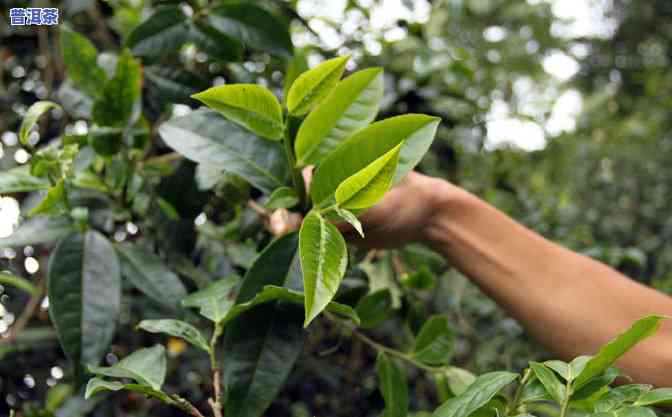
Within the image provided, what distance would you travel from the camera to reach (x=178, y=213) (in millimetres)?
949

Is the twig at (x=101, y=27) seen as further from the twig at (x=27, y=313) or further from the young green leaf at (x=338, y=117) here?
the young green leaf at (x=338, y=117)

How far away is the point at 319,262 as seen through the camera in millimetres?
509

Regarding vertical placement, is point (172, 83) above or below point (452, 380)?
above

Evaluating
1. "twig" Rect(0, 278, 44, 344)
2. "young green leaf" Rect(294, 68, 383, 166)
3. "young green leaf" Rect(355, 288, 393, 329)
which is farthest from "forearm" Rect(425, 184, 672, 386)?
"twig" Rect(0, 278, 44, 344)

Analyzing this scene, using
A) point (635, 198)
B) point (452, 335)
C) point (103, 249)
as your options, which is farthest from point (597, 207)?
point (103, 249)

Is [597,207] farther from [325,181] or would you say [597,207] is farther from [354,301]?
[325,181]

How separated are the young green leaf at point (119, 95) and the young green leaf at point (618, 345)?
62 centimetres

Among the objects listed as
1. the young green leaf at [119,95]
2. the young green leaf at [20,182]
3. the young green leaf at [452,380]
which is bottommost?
the young green leaf at [452,380]

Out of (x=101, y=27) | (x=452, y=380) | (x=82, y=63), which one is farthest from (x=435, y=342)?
(x=101, y=27)

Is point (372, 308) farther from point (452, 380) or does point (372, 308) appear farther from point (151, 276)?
point (151, 276)

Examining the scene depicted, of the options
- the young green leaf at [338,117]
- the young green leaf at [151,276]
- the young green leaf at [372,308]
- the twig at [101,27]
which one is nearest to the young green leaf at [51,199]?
the young green leaf at [151,276]

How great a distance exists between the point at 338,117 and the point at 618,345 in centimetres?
33

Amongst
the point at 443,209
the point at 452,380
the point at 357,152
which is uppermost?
the point at 357,152

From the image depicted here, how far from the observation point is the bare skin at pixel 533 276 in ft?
3.11
